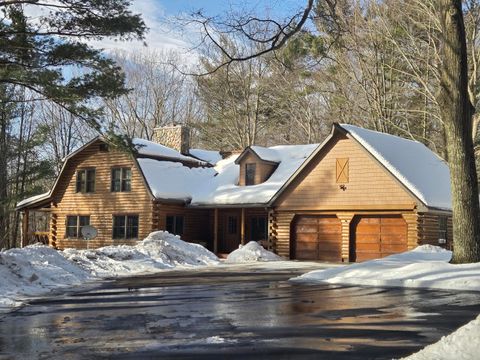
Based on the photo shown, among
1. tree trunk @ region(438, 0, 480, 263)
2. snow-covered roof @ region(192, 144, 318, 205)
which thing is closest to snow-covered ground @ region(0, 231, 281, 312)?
snow-covered roof @ region(192, 144, 318, 205)

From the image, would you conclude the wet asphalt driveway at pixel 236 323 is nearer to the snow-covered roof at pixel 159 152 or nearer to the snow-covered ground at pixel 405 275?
the snow-covered ground at pixel 405 275

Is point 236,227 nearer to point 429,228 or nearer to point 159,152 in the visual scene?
point 159,152

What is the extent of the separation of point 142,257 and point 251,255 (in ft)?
20.3

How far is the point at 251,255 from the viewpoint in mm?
28844

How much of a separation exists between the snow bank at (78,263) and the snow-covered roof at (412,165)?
8.89 m

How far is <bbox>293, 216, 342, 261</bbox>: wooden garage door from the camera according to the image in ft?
95.3

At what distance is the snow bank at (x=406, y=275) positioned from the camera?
535 inches

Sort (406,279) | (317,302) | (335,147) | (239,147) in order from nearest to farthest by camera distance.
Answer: (317,302)
(406,279)
(335,147)
(239,147)

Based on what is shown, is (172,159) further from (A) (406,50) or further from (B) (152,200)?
(A) (406,50)

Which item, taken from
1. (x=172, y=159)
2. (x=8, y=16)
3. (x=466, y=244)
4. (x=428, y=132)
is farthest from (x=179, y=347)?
(x=428, y=132)

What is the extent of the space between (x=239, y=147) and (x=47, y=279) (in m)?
31.3

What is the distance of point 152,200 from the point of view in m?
32.3

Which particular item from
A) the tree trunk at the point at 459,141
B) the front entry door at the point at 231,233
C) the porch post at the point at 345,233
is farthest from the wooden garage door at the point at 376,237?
the tree trunk at the point at 459,141

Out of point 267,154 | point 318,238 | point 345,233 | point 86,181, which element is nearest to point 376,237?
point 345,233
